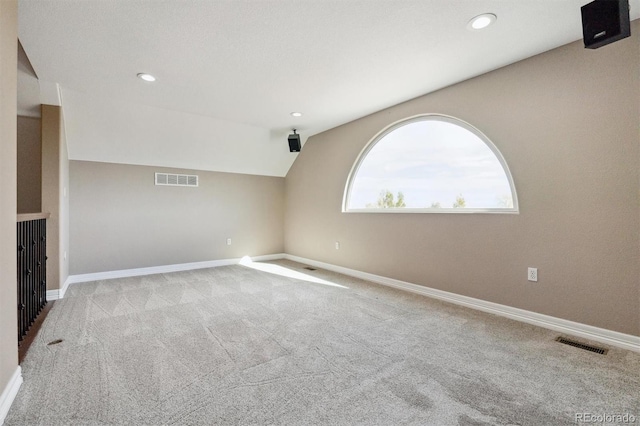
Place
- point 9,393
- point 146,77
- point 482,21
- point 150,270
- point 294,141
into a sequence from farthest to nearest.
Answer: point 294,141 → point 150,270 → point 146,77 → point 482,21 → point 9,393

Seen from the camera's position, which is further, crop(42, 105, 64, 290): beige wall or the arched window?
crop(42, 105, 64, 290): beige wall

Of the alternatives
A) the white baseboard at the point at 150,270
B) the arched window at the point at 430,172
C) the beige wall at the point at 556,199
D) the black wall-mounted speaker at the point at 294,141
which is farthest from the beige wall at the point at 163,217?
the beige wall at the point at 556,199

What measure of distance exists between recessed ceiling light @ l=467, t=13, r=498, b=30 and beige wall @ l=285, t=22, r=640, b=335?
2.93 feet

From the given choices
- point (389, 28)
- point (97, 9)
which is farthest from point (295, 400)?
point (97, 9)

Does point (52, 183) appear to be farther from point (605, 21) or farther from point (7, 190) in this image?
point (605, 21)

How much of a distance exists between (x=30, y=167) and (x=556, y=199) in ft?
19.1

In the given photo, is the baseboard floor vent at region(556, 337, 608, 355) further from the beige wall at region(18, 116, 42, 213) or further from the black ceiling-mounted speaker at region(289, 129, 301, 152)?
the beige wall at region(18, 116, 42, 213)

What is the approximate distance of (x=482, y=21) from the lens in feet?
7.32

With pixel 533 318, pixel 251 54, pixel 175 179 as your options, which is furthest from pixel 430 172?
pixel 175 179

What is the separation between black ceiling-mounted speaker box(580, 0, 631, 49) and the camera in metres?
1.86

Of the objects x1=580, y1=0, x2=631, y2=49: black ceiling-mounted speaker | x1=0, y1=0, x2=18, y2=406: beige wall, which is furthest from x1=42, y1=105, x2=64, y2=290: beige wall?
x1=580, y1=0, x2=631, y2=49: black ceiling-mounted speaker

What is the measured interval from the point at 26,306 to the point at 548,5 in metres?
4.84

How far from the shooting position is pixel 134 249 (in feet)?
15.6

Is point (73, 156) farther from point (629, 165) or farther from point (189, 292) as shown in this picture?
point (629, 165)
